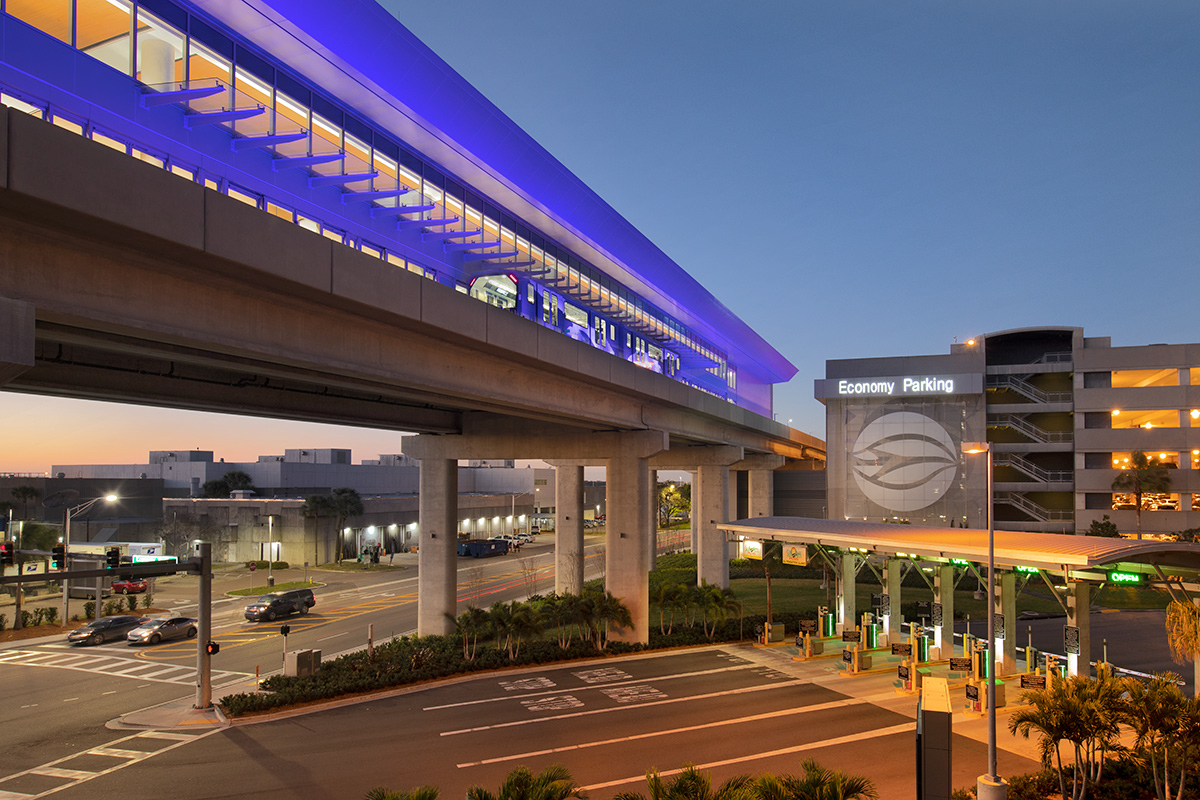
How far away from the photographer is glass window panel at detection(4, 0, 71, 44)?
1515cm

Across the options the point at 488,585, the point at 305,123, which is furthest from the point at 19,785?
the point at 488,585

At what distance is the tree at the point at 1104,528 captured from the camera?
5566 centimetres

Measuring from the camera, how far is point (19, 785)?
1619 cm

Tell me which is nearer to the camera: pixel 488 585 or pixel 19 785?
pixel 19 785

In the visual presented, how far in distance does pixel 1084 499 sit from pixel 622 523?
1843 inches

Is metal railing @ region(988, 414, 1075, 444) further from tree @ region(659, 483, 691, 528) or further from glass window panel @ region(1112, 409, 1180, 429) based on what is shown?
tree @ region(659, 483, 691, 528)

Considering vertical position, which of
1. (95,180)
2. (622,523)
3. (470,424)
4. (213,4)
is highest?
(213,4)

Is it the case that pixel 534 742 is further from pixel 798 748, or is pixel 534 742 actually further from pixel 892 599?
pixel 892 599

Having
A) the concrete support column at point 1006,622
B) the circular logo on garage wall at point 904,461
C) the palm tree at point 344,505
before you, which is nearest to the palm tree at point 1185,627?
the concrete support column at point 1006,622

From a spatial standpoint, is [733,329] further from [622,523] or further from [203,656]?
[203,656]

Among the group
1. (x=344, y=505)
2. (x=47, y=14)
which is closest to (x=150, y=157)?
(x=47, y=14)

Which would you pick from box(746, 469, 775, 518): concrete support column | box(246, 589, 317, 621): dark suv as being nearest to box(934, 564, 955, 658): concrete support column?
box(246, 589, 317, 621): dark suv

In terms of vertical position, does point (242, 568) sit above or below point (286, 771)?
below

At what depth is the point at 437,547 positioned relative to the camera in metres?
33.9
